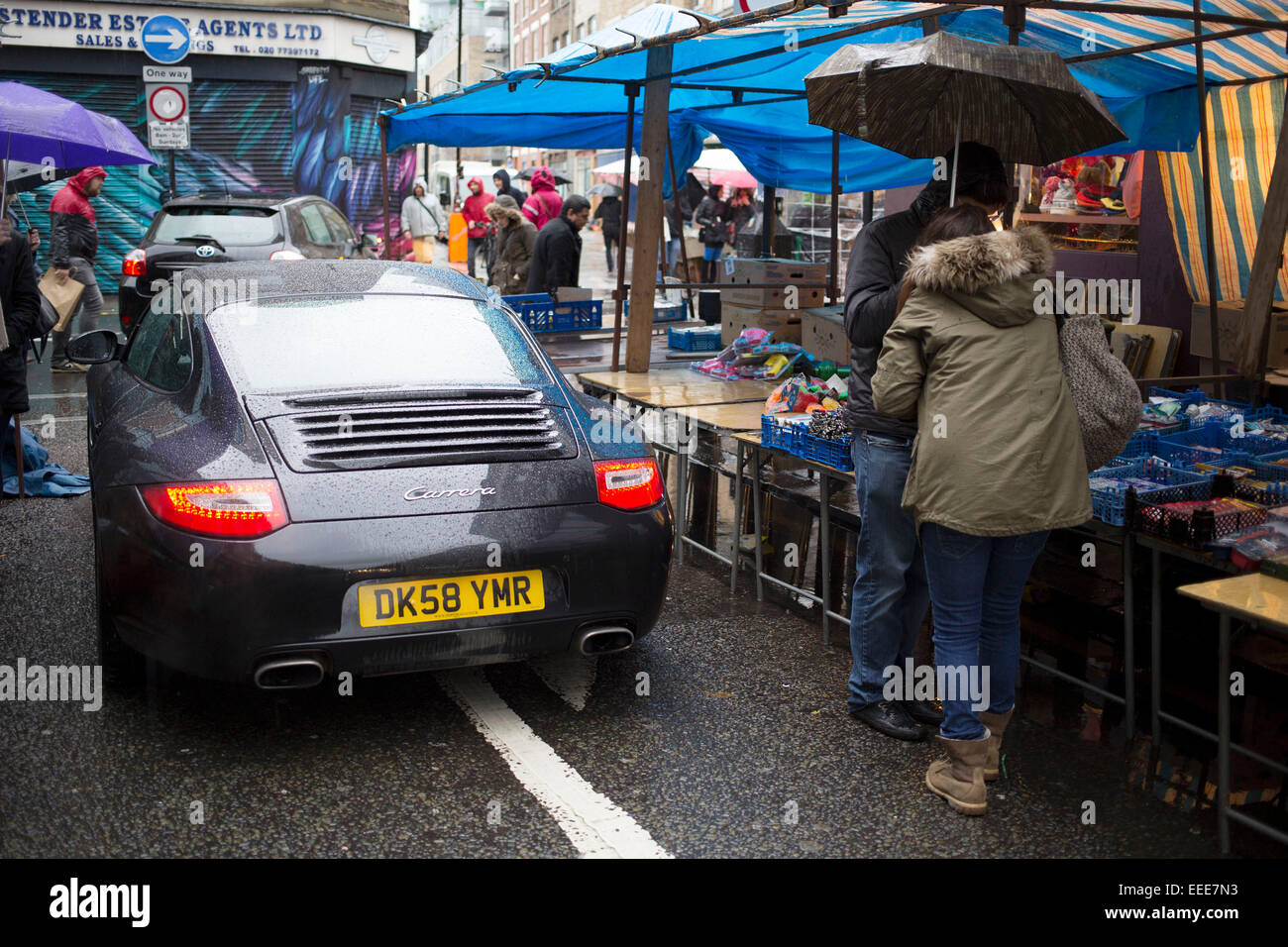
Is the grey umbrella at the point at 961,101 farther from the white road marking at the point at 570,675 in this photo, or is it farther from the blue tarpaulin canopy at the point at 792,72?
the white road marking at the point at 570,675

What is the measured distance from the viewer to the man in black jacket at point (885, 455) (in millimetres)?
3945

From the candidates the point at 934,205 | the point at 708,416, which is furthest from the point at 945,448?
the point at 708,416

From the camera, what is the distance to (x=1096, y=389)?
3.66 metres

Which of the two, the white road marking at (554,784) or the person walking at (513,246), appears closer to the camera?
the white road marking at (554,784)

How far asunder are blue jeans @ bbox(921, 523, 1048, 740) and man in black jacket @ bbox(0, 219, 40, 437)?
5409 mm

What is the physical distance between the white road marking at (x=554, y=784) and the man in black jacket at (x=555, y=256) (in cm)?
682

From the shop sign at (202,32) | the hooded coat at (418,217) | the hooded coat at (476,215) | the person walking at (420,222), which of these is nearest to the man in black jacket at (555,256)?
the hooded coat at (476,215)

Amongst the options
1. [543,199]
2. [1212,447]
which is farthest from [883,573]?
[543,199]

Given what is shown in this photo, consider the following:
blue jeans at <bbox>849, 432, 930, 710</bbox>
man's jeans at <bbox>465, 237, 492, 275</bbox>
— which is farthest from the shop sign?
blue jeans at <bbox>849, 432, 930, 710</bbox>

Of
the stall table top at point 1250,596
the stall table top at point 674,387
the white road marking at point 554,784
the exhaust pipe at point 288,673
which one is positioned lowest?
the white road marking at point 554,784

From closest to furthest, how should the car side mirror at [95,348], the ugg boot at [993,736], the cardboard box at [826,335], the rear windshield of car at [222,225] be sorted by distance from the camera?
the ugg boot at [993,736], the car side mirror at [95,348], the cardboard box at [826,335], the rear windshield of car at [222,225]

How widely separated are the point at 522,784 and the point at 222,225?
10775 mm

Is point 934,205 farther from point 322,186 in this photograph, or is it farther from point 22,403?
point 322,186

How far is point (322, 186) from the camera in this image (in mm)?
24047
